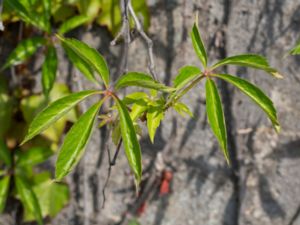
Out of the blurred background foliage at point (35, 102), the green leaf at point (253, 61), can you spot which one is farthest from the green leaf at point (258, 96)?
the blurred background foliage at point (35, 102)

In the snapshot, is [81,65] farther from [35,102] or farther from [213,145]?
[213,145]

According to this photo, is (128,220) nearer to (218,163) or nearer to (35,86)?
(218,163)

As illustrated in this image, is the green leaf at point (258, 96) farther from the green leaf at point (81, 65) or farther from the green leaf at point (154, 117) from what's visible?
the green leaf at point (81, 65)

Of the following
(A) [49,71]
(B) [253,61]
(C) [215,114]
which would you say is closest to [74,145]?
(C) [215,114]

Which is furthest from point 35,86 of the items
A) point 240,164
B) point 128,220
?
point 240,164

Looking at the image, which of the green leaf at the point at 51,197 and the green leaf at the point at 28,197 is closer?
the green leaf at the point at 28,197

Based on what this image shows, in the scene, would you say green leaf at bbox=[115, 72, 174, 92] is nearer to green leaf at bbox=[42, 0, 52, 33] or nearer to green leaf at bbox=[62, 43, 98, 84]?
green leaf at bbox=[62, 43, 98, 84]

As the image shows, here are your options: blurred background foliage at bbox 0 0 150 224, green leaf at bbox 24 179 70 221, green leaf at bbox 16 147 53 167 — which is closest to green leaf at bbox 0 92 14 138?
blurred background foliage at bbox 0 0 150 224
